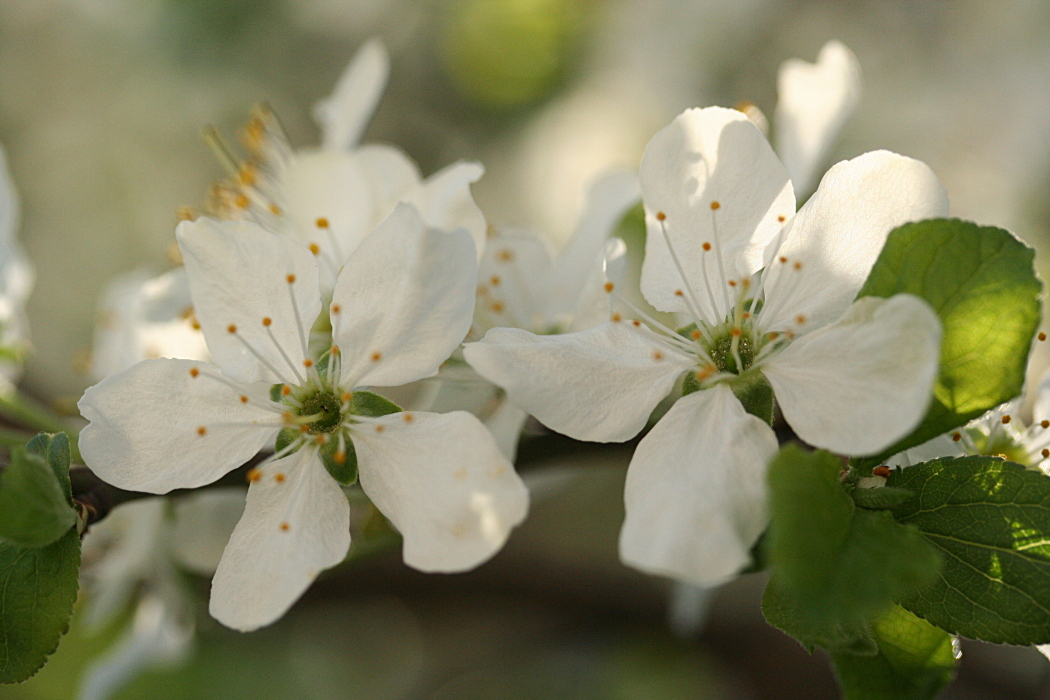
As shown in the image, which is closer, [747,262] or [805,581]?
[805,581]

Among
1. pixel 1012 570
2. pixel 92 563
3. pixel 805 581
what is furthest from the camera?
pixel 92 563

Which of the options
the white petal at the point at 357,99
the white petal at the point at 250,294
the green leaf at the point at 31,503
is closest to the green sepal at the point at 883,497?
the white petal at the point at 250,294

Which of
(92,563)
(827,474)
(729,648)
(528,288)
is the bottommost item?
(729,648)

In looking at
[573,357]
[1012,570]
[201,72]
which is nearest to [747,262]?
[573,357]

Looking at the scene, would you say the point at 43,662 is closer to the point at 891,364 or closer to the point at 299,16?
the point at 891,364

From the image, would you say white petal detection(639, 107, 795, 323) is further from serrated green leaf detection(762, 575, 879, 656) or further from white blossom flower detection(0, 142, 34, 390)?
white blossom flower detection(0, 142, 34, 390)

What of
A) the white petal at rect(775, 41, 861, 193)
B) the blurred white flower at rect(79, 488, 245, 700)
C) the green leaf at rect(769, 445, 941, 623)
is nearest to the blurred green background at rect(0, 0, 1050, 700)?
the blurred white flower at rect(79, 488, 245, 700)

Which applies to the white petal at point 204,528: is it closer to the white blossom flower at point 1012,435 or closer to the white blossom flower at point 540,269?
the white blossom flower at point 540,269
